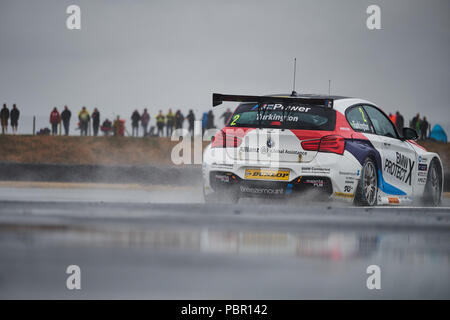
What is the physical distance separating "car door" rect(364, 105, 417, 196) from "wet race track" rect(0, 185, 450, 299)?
2533mm

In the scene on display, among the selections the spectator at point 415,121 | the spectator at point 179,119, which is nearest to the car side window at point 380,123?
the spectator at point 415,121

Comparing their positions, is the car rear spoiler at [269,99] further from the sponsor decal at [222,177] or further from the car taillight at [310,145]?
the sponsor decal at [222,177]

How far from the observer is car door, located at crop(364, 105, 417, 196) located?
1060cm

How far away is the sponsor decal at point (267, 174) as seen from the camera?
9.46 m

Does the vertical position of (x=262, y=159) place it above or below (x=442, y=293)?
above

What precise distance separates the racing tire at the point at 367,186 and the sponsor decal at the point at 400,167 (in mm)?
424

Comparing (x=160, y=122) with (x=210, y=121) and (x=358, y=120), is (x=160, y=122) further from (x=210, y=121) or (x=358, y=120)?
(x=358, y=120)

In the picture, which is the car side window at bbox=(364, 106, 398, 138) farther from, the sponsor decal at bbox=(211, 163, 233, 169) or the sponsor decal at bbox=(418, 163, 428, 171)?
the sponsor decal at bbox=(211, 163, 233, 169)

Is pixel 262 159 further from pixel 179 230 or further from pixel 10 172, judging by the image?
pixel 10 172

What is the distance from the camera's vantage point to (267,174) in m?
9.52

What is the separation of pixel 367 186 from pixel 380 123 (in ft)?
4.72

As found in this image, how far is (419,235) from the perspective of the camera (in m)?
7.59

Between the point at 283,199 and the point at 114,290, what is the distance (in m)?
4.98

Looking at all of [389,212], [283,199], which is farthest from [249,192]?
[389,212]
